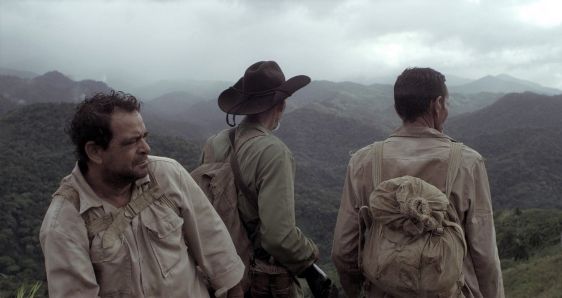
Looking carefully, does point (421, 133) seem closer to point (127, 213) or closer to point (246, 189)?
point (246, 189)

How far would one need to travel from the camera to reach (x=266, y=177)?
216cm

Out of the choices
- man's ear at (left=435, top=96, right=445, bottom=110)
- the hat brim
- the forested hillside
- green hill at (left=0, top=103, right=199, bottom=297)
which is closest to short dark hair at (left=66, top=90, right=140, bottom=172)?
the hat brim

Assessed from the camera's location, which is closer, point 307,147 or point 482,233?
point 482,233

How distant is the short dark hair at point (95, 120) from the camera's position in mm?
1729

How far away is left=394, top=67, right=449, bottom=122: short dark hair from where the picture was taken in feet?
6.64

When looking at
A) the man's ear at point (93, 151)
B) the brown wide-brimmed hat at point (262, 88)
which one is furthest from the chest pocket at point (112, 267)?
the brown wide-brimmed hat at point (262, 88)

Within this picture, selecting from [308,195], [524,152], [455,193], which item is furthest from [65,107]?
[455,193]

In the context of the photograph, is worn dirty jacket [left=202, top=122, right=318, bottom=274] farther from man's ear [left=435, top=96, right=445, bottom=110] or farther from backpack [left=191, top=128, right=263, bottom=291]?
man's ear [left=435, top=96, right=445, bottom=110]

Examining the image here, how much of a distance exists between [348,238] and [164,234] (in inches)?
29.3

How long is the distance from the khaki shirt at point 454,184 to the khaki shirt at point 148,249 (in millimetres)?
566

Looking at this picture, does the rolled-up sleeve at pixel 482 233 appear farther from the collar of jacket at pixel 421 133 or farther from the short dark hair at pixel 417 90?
the short dark hair at pixel 417 90

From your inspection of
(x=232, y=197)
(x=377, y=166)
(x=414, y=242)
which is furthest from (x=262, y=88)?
(x=414, y=242)

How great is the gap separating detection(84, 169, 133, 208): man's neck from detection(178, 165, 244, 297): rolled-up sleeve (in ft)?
0.67

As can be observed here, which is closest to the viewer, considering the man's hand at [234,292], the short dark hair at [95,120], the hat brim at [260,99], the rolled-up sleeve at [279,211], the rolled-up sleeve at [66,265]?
the rolled-up sleeve at [66,265]
